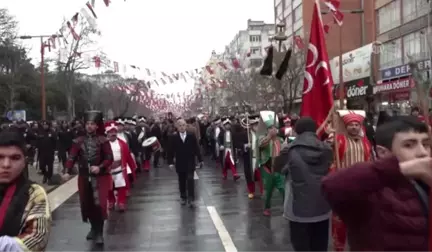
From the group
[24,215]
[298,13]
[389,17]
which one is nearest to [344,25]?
[298,13]

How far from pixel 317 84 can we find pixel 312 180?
5.37 feet

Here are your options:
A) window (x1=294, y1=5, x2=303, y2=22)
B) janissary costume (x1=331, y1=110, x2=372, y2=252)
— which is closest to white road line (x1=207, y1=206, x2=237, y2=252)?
janissary costume (x1=331, y1=110, x2=372, y2=252)

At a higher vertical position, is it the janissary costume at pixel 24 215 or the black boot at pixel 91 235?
the janissary costume at pixel 24 215

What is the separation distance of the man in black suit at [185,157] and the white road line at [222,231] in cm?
57

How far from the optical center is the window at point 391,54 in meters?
38.0

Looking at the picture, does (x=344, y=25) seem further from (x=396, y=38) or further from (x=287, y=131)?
(x=287, y=131)

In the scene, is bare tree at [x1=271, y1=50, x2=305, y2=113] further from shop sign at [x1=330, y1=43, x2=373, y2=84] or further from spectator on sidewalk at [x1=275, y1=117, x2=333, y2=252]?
spectator on sidewalk at [x1=275, y1=117, x2=333, y2=252]

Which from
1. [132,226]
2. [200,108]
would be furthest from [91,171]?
[200,108]

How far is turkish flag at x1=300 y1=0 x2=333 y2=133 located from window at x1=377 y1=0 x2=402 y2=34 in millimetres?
33367

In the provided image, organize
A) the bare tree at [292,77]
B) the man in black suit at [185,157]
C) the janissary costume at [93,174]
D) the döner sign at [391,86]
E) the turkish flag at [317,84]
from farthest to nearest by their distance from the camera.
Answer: the bare tree at [292,77] < the döner sign at [391,86] < the man in black suit at [185,157] < the janissary costume at [93,174] < the turkish flag at [317,84]

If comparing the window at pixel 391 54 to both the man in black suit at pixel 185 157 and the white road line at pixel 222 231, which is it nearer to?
the man in black suit at pixel 185 157

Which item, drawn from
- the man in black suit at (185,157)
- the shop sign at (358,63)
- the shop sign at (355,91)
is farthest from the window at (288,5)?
the man in black suit at (185,157)

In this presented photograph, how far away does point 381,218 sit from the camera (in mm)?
2775

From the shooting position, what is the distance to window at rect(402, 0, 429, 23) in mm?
34000
